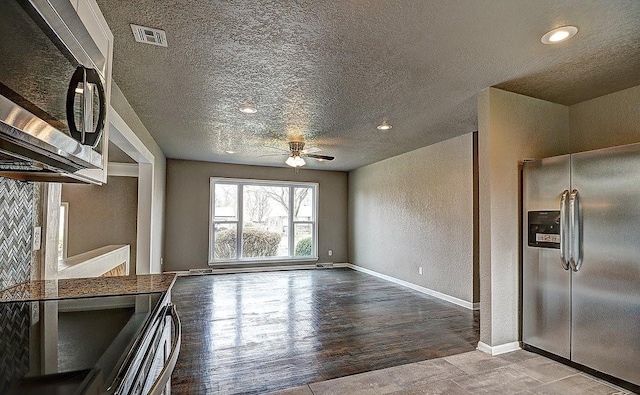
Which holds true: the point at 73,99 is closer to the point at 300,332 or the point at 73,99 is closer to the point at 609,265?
the point at 300,332

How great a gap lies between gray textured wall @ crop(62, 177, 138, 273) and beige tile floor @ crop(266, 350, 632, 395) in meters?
4.58

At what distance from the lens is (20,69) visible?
0.89 m

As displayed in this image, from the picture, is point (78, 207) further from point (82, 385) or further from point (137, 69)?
point (82, 385)

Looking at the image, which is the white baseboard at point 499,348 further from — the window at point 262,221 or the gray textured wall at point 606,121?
the window at point 262,221

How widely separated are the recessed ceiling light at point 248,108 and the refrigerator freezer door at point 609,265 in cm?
310

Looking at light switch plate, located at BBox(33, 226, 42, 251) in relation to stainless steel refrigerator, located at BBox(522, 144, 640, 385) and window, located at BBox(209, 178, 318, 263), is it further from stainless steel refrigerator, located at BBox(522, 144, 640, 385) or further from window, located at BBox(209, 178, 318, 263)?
window, located at BBox(209, 178, 318, 263)

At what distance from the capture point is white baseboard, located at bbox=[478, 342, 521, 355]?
301cm

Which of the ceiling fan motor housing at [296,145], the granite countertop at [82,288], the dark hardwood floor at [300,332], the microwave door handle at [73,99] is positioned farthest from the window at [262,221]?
the microwave door handle at [73,99]

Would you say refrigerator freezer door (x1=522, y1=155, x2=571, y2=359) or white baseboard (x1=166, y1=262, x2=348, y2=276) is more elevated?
refrigerator freezer door (x1=522, y1=155, x2=571, y2=359)

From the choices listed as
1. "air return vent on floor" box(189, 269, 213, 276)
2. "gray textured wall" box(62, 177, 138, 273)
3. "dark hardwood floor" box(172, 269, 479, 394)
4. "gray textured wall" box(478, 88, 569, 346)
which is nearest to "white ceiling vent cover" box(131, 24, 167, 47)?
"dark hardwood floor" box(172, 269, 479, 394)

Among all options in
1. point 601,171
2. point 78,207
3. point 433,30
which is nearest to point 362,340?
point 601,171

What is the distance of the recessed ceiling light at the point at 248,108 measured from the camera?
350 centimetres

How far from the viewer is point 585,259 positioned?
8.64 ft

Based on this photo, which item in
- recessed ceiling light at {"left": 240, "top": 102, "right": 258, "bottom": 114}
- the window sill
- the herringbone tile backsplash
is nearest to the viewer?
the herringbone tile backsplash
